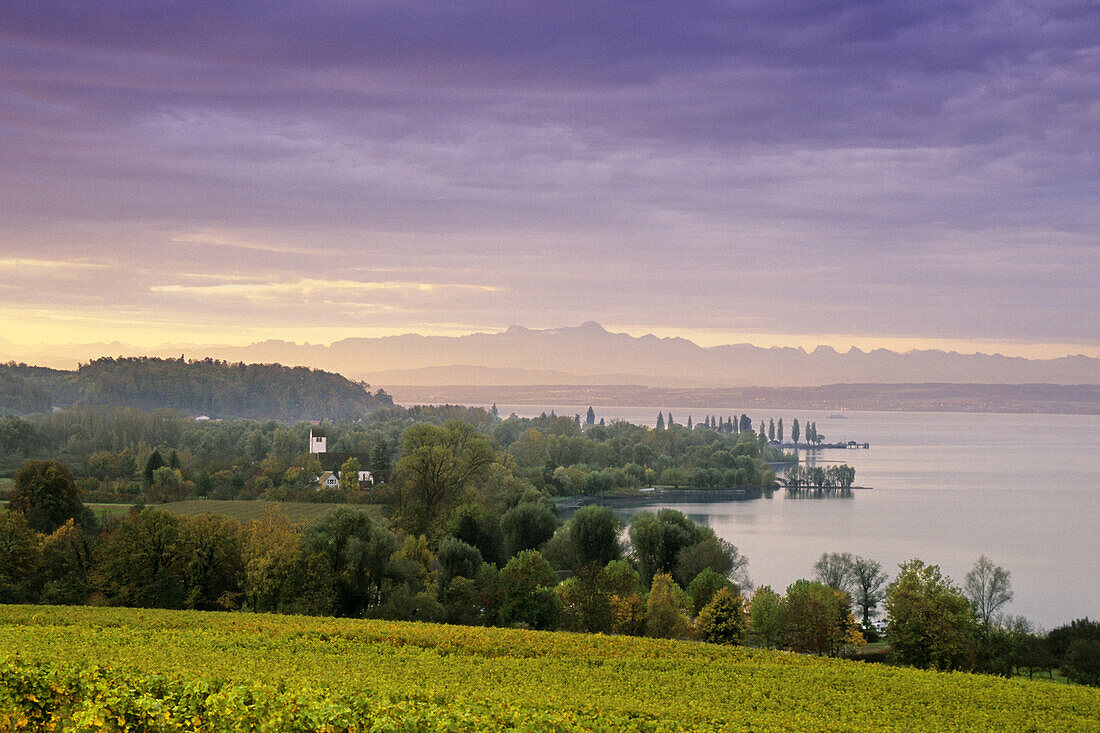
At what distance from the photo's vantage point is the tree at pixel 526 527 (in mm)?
56406

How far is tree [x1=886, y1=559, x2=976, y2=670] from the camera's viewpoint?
28.8 metres

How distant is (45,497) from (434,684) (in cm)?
3781

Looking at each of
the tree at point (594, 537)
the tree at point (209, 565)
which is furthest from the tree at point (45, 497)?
the tree at point (594, 537)

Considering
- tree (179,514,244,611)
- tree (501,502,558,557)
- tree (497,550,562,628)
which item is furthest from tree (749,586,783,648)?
tree (179,514,244,611)

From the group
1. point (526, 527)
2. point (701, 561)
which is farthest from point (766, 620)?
point (526, 527)

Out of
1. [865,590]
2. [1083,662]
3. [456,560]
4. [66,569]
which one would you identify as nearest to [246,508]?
[456,560]

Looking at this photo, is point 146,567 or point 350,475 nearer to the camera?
point 146,567

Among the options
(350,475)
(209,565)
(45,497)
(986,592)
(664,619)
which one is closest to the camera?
(209,565)

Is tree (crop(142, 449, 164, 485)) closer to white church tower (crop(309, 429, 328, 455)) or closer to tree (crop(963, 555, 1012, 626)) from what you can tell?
white church tower (crop(309, 429, 328, 455))

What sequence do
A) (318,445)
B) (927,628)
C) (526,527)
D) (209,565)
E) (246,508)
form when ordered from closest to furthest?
(927,628) → (209,565) → (526,527) → (246,508) → (318,445)

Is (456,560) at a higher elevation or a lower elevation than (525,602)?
lower

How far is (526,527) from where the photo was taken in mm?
56719

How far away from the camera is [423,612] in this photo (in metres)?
31.0

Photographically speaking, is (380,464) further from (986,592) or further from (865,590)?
(986,592)
